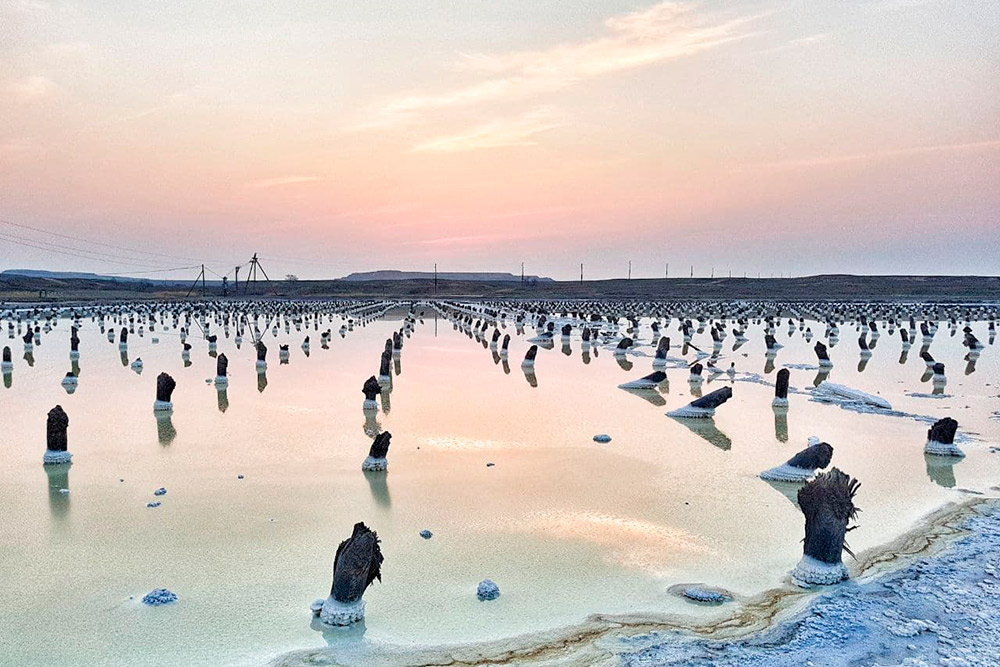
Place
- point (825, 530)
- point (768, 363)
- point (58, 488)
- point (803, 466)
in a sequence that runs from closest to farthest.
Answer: point (825, 530), point (58, 488), point (803, 466), point (768, 363)

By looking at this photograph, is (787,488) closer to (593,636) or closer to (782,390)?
(593,636)

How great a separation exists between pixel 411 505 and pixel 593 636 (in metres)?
4.70

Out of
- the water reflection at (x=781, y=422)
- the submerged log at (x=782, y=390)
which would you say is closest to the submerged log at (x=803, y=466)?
the water reflection at (x=781, y=422)

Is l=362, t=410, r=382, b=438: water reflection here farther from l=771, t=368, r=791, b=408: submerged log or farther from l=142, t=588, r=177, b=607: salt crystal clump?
l=771, t=368, r=791, b=408: submerged log

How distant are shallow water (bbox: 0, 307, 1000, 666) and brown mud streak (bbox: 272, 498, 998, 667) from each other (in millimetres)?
241

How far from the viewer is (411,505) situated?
1134 centimetres

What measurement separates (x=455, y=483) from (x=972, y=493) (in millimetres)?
8023

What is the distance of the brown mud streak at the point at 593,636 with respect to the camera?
671 centimetres

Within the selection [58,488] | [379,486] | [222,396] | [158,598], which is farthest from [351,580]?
[222,396]

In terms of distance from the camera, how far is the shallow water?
7598mm

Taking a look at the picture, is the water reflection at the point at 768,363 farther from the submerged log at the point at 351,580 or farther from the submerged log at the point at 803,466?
the submerged log at the point at 351,580

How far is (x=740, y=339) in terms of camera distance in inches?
1676

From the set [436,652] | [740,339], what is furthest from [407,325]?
[436,652]

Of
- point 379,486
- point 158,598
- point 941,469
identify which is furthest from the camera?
point 941,469
